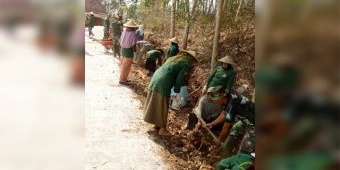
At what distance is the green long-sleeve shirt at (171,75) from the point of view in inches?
213

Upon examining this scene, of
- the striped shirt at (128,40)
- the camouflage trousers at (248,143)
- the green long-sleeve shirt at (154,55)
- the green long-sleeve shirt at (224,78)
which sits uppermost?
the striped shirt at (128,40)

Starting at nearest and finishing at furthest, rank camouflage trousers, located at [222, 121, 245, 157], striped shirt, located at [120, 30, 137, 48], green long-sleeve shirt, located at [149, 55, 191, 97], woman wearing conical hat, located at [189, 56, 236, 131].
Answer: camouflage trousers, located at [222, 121, 245, 157] → woman wearing conical hat, located at [189, 56, 236, 131] → green long-sleeve shirt, located at [149, 55, 191, 97] → striped shirt, located at [120, 30, 137, 48]

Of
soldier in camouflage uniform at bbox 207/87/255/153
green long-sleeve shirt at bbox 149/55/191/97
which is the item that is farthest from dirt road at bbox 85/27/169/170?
soldier in camouflage uniform at bbox 207/87/255/153

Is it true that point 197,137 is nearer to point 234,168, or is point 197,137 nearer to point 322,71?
point 234,168

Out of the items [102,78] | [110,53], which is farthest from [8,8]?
[110,53]

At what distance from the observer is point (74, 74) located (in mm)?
658

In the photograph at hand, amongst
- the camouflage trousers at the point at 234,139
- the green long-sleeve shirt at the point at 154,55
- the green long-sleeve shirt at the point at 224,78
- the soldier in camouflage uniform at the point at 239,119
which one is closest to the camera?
the soldier in camouflage uniform at the point at 239,119

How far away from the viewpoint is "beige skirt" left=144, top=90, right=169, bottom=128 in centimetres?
556

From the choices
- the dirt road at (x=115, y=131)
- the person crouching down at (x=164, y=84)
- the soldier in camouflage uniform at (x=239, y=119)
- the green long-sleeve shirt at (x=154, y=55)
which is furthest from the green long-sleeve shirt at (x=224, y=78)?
the green long-sleeve shirt at (x=154, y=55)

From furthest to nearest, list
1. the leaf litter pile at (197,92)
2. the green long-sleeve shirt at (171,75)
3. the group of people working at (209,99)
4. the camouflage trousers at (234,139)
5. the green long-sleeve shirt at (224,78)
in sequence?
the green long-sleeve shirt at (224,78)
the green long-sleeve shirt at (171,75)
the leaf litter pile at (197,92)
the group of people working at (209,99)
the camouflage trousers at (234,139)

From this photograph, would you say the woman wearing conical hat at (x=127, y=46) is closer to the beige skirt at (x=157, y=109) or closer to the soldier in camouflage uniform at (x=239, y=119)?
the beige skirt at (x=157, y=109)

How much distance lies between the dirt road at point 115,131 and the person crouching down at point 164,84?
346mm

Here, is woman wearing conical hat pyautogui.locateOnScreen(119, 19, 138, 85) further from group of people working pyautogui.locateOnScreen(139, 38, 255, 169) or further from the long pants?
group of people working pyautogui.locateOnScreen(139, 38, 255, 169)

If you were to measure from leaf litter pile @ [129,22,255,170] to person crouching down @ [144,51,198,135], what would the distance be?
333 mm
